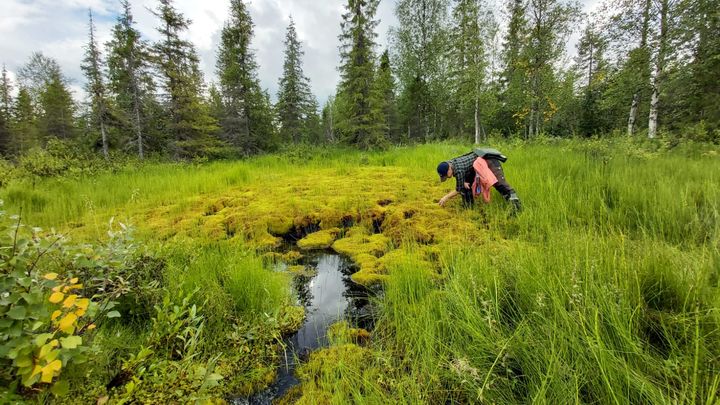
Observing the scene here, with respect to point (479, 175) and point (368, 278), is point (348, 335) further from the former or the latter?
point (479, 175)

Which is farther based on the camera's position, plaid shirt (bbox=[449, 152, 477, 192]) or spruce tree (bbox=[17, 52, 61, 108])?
spruce tree (bbox=[17, 52, 61, 108])

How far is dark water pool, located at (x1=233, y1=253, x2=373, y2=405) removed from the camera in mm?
1884

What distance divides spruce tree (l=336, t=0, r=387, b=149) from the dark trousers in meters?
9.58

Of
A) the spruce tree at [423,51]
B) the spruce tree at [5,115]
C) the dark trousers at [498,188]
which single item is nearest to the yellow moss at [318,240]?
the dark trousers at [498,188]

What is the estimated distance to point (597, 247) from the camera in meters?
2.04

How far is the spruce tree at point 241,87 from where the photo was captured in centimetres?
1573

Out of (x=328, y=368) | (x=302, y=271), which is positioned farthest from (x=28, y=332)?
(x=302, y=271)

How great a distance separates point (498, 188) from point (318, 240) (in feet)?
9.74

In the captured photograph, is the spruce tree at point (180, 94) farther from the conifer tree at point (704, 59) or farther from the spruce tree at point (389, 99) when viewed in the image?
the conifer tree at point (704, 59)

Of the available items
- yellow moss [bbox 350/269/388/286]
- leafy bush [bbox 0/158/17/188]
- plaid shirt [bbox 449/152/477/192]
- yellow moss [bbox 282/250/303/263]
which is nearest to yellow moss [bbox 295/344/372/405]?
yellow moss [bbox 350/269/388/286]

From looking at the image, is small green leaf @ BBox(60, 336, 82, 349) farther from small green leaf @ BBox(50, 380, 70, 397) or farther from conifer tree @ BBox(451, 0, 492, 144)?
conifer tree @ BBox(451, 0, 492, 144)

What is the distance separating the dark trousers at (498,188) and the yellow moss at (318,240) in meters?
2.27

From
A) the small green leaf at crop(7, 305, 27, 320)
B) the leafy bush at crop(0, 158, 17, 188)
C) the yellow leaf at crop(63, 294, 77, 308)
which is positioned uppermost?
the leafy bush at crop(0, 158, 17, 188)

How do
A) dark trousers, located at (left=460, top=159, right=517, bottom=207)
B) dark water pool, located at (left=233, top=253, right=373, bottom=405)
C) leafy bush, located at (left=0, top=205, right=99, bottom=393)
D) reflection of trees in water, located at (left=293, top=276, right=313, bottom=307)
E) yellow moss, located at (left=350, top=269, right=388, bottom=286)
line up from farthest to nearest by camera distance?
dark trousers, located at (left=460, top=159, right=517, bottom=207)
yellow moss, located at (left=350, top=269, right=388, bottom=286)
reflection of trees in water, located at (left=293, top=276, right=313, bottom=307)
dark water pool, located at (left=233, top=253, right=373, bottom=405)
leafy bush, located at (left=0, top=205, right=99, bottom=393)
